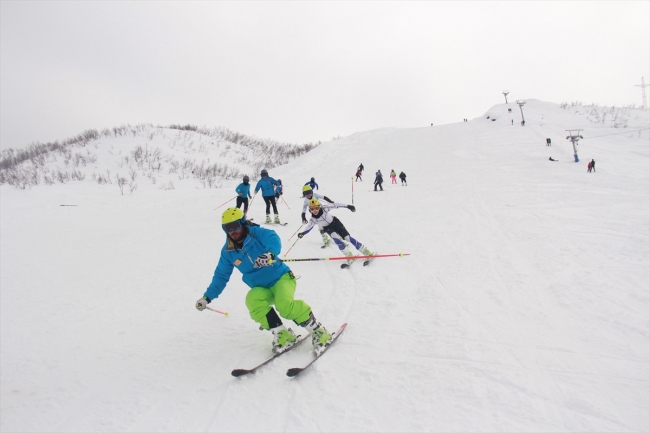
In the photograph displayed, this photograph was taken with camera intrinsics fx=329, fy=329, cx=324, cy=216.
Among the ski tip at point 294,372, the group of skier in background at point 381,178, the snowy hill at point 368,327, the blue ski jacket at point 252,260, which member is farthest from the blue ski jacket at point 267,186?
the group of skier in background at point 381,178

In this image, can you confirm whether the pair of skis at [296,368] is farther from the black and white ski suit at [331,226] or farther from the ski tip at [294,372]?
the black and white ski suit at [331,226]

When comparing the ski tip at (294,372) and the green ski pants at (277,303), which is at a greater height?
the green ski pants at (277,303)

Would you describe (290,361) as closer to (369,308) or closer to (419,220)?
(369,308)

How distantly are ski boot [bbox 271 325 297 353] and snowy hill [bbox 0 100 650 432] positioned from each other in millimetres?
143

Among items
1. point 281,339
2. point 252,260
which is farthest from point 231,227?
point 281,339

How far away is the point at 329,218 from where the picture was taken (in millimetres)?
7727

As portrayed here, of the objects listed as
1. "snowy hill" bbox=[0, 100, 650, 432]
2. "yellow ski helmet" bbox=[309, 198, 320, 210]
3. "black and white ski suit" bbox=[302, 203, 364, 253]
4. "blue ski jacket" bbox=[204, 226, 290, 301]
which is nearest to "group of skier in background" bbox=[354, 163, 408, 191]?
"snowy hill" bbox=[0, 100, 650, 432]

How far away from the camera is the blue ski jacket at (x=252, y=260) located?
152 inches

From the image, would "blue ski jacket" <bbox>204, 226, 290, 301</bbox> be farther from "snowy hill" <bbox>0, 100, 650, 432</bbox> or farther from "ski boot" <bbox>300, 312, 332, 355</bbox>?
"snowy hill" <bbox>0, 100, 650, 432</bbox>

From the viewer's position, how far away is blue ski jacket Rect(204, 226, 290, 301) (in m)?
3.85

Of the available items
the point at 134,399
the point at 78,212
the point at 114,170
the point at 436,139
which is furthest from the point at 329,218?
the point at 436,139

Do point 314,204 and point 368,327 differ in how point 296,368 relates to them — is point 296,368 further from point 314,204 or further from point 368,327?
point 314,204

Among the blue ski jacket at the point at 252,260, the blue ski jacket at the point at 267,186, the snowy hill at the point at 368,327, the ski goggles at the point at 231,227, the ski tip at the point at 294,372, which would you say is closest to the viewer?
the snowy hill at the point at 368,327

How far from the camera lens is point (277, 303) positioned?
3.75 metres
